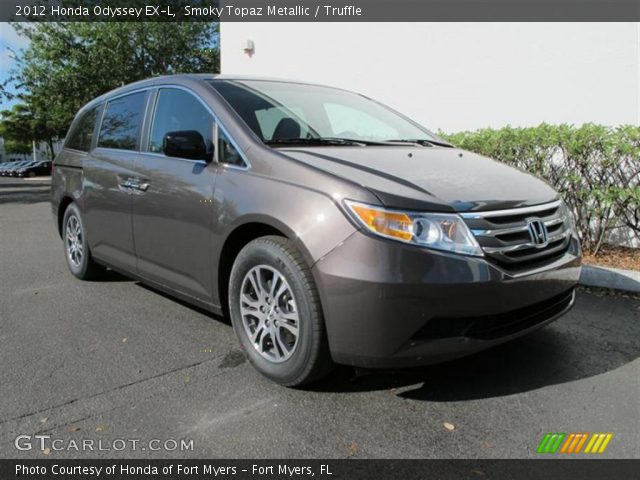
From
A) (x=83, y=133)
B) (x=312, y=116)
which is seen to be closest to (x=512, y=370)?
(x=312, y=116)

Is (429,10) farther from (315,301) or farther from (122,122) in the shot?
(315,301)

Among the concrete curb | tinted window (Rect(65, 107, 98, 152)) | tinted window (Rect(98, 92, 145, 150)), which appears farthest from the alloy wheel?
the concrete curb

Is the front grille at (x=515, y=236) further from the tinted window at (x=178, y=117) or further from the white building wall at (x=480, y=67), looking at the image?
the white building wall at (x=480, y=67)

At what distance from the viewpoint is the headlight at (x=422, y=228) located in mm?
2379

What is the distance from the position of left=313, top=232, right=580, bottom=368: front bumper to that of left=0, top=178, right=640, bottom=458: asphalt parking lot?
0.99 ft

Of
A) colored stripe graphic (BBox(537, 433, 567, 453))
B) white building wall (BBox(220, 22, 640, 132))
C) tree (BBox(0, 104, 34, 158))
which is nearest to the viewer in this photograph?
colored stripe graphic (BBox(537, 433, 567, 453))

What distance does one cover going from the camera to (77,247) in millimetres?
5129

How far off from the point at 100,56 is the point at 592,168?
76.7 feet

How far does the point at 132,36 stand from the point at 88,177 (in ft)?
72.7

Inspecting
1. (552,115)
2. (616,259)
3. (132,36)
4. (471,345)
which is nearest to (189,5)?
(132,36)

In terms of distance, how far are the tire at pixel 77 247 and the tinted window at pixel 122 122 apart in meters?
0.85

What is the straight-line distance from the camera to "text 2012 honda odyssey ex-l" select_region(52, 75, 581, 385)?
2.38 meters

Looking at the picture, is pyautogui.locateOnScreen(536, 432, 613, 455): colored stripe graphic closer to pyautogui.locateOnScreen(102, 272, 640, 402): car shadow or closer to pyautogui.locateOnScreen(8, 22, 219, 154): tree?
pyautogui.locateOnScreen(102, 272, 640, 402): car shadow
